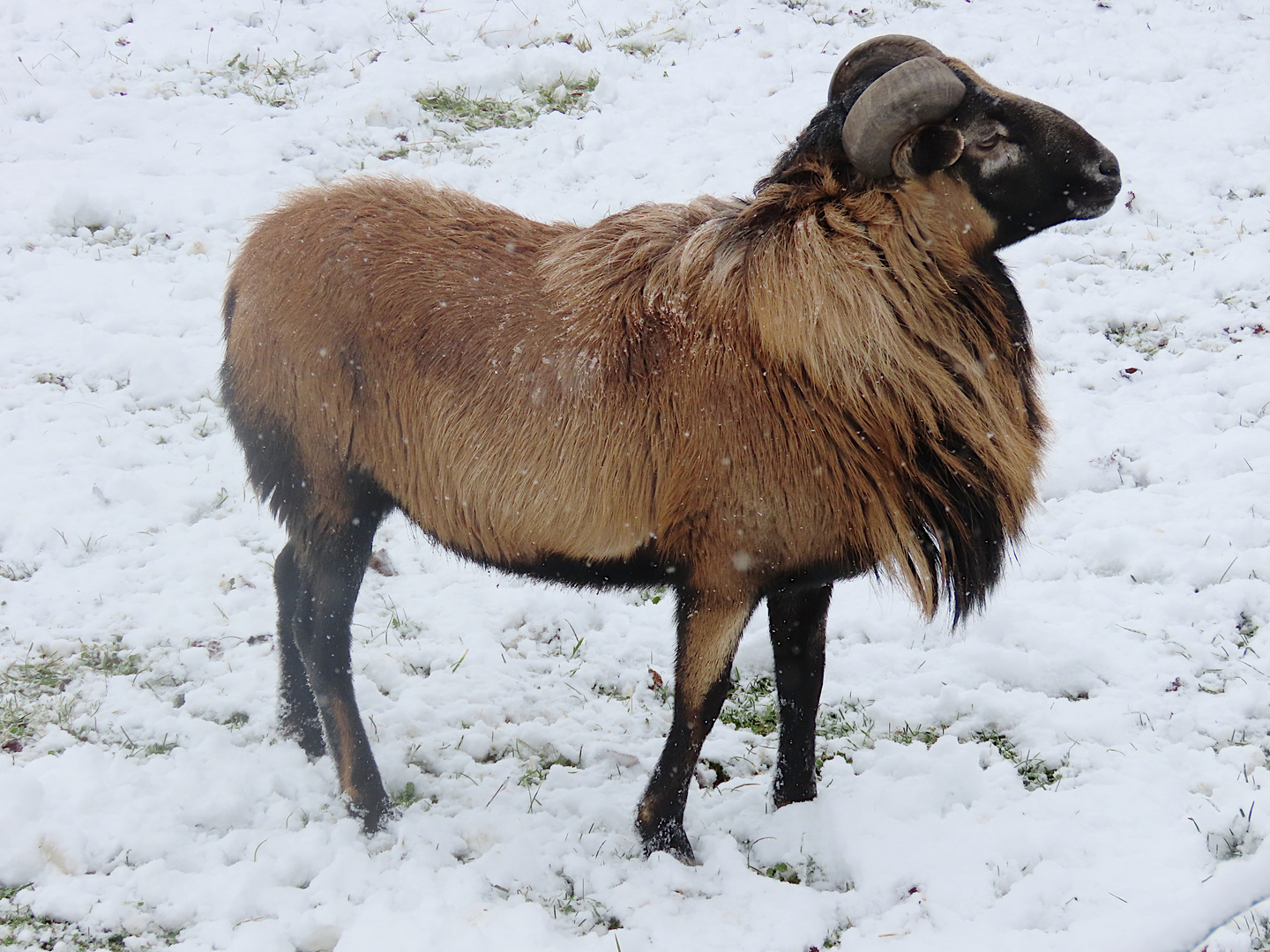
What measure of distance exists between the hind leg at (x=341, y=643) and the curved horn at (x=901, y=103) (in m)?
2.12

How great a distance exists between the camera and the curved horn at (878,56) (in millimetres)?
3240

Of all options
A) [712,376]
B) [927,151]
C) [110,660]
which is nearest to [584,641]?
[712,376]

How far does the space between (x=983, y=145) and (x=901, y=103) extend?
0.34 meters

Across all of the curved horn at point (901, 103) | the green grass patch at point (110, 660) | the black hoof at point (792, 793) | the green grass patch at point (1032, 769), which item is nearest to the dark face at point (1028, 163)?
the curved horn at point (901, 103)

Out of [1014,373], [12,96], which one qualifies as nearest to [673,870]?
[1014,373]

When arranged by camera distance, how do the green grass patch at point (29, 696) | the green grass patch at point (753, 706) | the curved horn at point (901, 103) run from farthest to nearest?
1. the green grass patch at point (753, 706)
2. the green grass patch at point (29, 696)
3. the curved horn at point (901, 103)

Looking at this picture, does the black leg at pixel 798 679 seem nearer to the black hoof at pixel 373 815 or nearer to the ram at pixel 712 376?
the ram at pixel 712 376

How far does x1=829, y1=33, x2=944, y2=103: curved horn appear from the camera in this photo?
10.6 ft

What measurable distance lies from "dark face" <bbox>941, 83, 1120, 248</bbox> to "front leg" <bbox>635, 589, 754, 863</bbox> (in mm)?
1510

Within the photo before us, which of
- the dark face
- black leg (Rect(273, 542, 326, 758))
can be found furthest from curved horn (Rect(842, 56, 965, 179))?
black leg (Rect(273, 542, 326, 758))

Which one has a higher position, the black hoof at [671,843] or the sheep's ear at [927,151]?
the sheep's ear at [927,151]

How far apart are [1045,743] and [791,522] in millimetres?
1565

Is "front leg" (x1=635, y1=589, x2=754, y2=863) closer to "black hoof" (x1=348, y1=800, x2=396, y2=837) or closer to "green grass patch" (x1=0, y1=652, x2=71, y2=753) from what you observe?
"black hoof" (x1=348, y1=800, x2=396, y2=837)

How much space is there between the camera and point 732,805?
373cm
